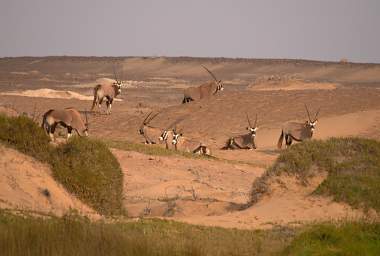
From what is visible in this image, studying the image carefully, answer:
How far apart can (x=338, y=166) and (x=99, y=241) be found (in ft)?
20.3

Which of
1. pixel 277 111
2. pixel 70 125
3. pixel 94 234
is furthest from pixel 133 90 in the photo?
pixel 94 234

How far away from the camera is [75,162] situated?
13.4 m

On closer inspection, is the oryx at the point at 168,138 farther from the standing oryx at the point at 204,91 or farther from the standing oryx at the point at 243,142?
the standing oryx at the point at 204,91

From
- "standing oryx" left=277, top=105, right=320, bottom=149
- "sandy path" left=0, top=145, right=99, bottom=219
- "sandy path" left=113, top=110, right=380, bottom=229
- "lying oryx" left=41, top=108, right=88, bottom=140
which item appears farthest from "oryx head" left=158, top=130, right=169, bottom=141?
"sandy path" left=0, top=145, right=99, bottom=219

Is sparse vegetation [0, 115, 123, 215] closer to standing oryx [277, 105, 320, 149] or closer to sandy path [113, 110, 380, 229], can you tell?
sandy path [113, 110, 380, 229]

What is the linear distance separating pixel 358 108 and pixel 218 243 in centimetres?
2279

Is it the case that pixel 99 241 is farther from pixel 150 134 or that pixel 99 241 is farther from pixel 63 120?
pixel 150 134

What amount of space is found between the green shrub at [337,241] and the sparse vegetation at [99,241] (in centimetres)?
29

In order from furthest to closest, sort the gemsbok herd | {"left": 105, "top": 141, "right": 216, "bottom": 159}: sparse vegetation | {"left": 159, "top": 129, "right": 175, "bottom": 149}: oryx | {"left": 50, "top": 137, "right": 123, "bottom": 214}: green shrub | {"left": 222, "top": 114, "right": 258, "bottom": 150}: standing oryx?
{"left": 222, "top": 114, "right": 258, "bottom": 150}: standing oryx
{"left": 159, "top": 129, "right": 175, "bottom": 149}: oryx
the gemsbok herd
{"left": 105, "top": 141, "right": 216, "bottom": 159}: sparse vegetation
{"left": 50, "top": 137, "right": 123, "bottom": 214}: green shrub

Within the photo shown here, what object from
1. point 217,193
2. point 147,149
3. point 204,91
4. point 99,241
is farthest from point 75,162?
point 204,91

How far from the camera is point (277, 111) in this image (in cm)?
3269

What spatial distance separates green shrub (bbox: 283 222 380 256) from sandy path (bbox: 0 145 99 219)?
3.06 metres

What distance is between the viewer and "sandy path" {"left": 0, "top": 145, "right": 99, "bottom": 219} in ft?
40.2

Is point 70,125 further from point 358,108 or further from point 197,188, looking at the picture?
point 358,108
